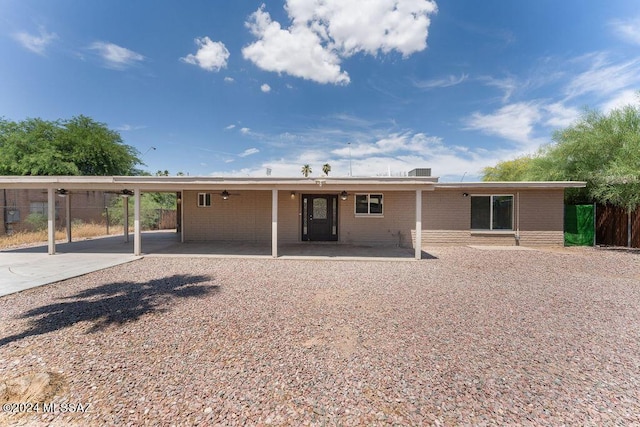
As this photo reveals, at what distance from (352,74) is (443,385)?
15.5m

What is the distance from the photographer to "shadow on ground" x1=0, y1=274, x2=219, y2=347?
3631 millimetres

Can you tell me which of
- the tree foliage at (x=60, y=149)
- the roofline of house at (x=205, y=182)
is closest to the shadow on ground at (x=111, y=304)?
the roofline of house at (x=205, y=182)

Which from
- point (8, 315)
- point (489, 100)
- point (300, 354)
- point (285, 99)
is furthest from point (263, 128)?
point (300, 354)

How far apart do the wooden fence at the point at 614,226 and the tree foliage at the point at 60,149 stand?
2726cm

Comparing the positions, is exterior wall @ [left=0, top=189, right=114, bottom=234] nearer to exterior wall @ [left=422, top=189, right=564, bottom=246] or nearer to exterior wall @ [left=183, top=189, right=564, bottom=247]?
exterior wall @ [left=183, top=189, right=564, bottom=247]

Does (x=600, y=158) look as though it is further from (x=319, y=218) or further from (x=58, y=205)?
(x=58, y=205)

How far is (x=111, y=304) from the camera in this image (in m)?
4.38

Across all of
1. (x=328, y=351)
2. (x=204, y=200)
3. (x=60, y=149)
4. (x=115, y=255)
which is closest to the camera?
(x=328, y=351)

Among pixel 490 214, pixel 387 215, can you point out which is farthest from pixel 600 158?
pixel 387 215

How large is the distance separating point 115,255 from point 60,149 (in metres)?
14.6

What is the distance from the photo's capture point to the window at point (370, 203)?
36.2 feet

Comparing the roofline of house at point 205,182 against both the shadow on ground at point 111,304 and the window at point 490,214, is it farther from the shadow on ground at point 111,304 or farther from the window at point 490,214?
the window at point 490,214

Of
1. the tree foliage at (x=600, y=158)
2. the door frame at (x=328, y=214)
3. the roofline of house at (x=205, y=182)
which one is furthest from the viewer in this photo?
the door frame at (x=328, y=214)

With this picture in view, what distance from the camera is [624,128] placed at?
10914 mm
